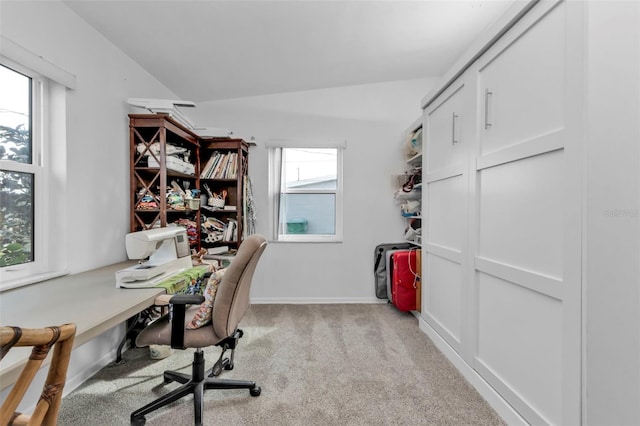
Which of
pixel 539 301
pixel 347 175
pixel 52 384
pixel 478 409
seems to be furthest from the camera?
pixel 347 175

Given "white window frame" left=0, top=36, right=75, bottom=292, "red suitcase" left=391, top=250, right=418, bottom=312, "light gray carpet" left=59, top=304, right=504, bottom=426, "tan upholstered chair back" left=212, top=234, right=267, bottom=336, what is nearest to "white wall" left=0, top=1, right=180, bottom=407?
"white window frame" left=0, top=36, right=75, bottom=292

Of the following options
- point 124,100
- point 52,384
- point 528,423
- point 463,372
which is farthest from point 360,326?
point 124,100

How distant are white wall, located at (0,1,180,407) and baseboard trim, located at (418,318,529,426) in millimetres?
2384

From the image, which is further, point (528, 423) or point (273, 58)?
point (273, 58)

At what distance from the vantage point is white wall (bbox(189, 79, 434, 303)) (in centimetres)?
336

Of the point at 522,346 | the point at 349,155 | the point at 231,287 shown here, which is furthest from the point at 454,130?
the point at 231,287

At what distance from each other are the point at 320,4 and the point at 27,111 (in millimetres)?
1858

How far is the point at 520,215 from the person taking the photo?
1.40 m

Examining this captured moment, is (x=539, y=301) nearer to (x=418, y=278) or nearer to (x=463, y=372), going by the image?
(x=463, y=372)

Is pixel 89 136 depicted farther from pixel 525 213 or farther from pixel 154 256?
pixel 525 213

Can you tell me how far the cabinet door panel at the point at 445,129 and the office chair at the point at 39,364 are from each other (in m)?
2.10

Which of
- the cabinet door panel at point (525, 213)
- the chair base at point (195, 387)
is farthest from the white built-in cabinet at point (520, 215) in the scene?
the chair base at point (195, 387)

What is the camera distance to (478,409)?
5.13 ft

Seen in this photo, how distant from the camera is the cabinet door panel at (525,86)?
1194 millimetres
